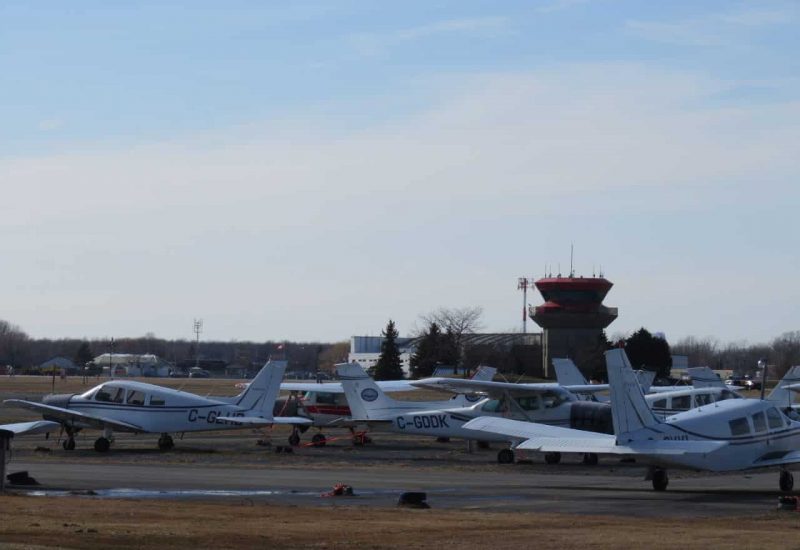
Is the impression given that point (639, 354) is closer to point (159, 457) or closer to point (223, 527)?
point (159, 457)

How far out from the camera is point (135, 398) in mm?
36594

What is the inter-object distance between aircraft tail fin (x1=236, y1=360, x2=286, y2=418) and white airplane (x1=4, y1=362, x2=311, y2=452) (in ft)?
0.10

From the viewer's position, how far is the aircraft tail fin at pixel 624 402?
23.9m

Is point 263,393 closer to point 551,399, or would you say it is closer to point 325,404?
point 325,404

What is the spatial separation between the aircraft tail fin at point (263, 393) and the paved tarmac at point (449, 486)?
681cm

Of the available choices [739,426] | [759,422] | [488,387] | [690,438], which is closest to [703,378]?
[488,387]

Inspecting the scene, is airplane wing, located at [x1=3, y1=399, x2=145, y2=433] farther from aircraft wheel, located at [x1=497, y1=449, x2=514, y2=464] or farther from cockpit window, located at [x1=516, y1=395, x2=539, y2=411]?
cockpit window, located at [x1=516, y1=395, x2=539, y2=411]

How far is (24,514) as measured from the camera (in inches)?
722

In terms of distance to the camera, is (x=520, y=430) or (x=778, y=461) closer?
(x=778, y=461)

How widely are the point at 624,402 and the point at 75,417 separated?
57.3ft

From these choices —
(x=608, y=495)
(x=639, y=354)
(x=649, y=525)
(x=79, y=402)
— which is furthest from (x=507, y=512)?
(x=639, y=354)

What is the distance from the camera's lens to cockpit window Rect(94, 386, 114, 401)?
36688 millimetres

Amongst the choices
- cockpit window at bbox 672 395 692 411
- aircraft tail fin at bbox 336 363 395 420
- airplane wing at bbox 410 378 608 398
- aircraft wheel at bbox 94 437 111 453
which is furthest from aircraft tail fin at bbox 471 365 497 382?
aircraft wheel at bbox 94 437 111 453

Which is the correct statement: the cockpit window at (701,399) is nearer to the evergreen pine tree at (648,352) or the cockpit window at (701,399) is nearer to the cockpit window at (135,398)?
the cockpit window at (135,398)
